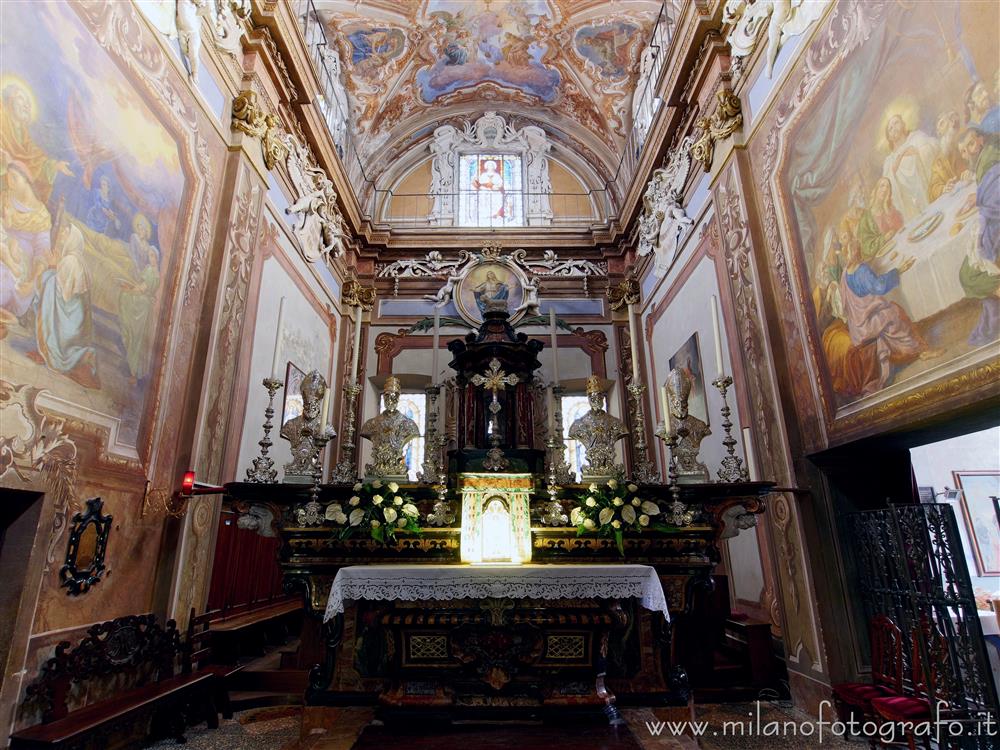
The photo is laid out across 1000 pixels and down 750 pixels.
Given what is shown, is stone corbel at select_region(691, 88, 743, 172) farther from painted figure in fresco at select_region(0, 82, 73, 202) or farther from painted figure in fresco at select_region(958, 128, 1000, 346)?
painted figure in fresco at select_region(0, 82, 73, 202)

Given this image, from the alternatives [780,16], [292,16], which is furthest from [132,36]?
[780,16]

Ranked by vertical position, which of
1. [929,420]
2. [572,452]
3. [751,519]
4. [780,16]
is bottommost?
[751,519]

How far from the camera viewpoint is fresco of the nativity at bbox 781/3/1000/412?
3053 mm

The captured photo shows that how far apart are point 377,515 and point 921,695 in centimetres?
370

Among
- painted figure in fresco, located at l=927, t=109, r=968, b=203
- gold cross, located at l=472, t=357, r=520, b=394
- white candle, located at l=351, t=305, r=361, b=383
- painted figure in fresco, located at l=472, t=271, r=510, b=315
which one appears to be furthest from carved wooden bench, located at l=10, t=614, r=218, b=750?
painted figure in fresco, located at l=472, t=271, r=510, b=315

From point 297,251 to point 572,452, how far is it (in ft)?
18.4

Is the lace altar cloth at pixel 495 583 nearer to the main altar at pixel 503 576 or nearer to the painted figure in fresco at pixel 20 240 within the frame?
the main altar at pixel 503 576

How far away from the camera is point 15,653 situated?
10.3ft

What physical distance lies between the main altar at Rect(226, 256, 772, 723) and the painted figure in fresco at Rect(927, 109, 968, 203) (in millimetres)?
2273

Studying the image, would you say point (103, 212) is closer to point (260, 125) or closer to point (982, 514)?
point (260, 125)

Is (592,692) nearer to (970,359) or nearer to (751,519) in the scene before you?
(751,519)

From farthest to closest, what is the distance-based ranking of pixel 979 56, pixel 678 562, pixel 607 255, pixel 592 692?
pixel 607 255 → pixel 678 562 → pixel 592 692 → pixel 979 56

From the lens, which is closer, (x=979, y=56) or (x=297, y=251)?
(x=979, y=56)

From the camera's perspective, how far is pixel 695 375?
23.4ft
